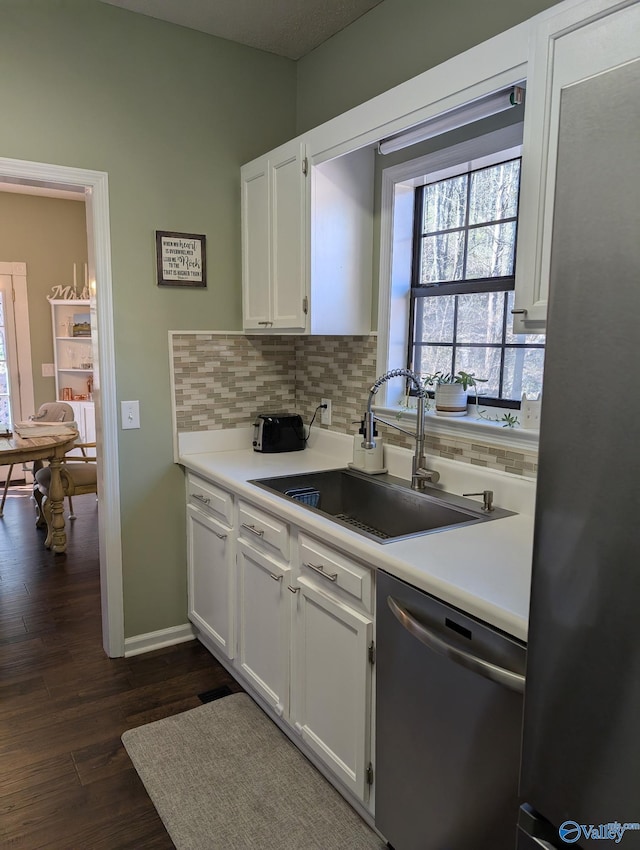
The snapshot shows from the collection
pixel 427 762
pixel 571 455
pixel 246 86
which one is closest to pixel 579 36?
pixel 571 455

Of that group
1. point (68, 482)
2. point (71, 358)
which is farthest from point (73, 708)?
point (71, 358)

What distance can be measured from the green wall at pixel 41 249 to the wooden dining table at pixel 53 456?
7.71 ft

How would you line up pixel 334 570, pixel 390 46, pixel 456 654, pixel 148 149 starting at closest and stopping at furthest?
pixel 456 654, pixel 334 570, pixel 390 46, pixel 148 149

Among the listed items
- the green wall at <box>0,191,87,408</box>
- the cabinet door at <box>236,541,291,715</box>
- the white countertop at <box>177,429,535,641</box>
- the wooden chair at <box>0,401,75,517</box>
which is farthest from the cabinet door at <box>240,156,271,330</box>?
the green wall at <box>0,191,87,408</box>

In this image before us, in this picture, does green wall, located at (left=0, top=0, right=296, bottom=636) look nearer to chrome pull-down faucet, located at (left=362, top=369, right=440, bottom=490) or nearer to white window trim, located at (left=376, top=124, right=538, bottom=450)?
white window trim, located at (left=376, top=124, right=538, bottom=450)

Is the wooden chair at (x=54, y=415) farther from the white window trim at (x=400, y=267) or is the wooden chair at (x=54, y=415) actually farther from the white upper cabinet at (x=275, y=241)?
the white window trim at (x=400, y=267)

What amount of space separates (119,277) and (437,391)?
1461 millimetres

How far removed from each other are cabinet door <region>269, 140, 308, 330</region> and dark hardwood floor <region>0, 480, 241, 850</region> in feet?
5.35

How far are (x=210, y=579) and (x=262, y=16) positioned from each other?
2.44m

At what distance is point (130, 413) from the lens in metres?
2.72

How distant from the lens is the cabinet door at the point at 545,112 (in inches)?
50.3

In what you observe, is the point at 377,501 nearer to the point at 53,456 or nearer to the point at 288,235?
the point at 288,235

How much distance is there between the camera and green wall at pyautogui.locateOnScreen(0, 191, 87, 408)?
5977mm

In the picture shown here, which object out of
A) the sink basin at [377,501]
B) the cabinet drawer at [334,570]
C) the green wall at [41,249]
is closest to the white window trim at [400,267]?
the sink basin at [377,501]
